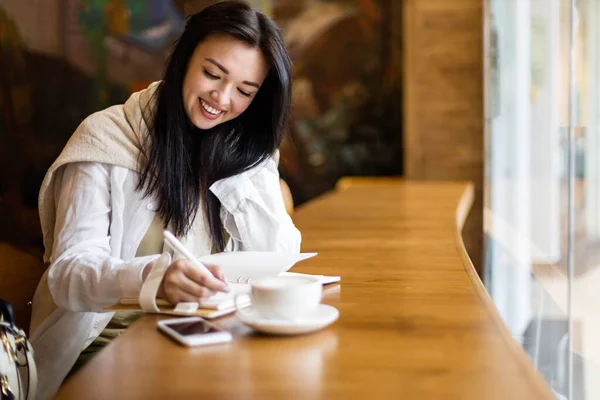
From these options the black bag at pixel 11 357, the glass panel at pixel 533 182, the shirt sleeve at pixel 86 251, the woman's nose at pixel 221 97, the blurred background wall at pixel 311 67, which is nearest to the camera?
the black bag at pixel 11 357

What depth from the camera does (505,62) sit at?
512 cm

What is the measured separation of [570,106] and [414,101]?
3.43m

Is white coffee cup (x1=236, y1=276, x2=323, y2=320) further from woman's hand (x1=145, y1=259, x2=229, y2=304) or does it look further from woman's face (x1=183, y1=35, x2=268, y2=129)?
woman's face (x1=183, y1=35, x2=268, y2=129)

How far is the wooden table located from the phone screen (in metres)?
0.03

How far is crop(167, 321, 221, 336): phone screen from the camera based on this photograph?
125 centimetres

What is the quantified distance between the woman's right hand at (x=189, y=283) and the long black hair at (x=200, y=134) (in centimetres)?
60

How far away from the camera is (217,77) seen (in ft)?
6.73

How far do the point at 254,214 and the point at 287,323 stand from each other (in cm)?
99

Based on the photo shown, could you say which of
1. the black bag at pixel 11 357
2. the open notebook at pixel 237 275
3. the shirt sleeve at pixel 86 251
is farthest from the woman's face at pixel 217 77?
the black bag at pixel 11 357

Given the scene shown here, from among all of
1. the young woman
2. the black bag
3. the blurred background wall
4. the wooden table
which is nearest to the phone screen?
the wooden table

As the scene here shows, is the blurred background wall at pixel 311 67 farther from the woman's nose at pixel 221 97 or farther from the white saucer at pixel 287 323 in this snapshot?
the white saucer at pixel 287 323

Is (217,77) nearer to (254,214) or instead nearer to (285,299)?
(254,214)

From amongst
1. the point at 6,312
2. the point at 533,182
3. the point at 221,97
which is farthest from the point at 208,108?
the point at 533,182

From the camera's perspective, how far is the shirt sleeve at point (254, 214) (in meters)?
2.17
